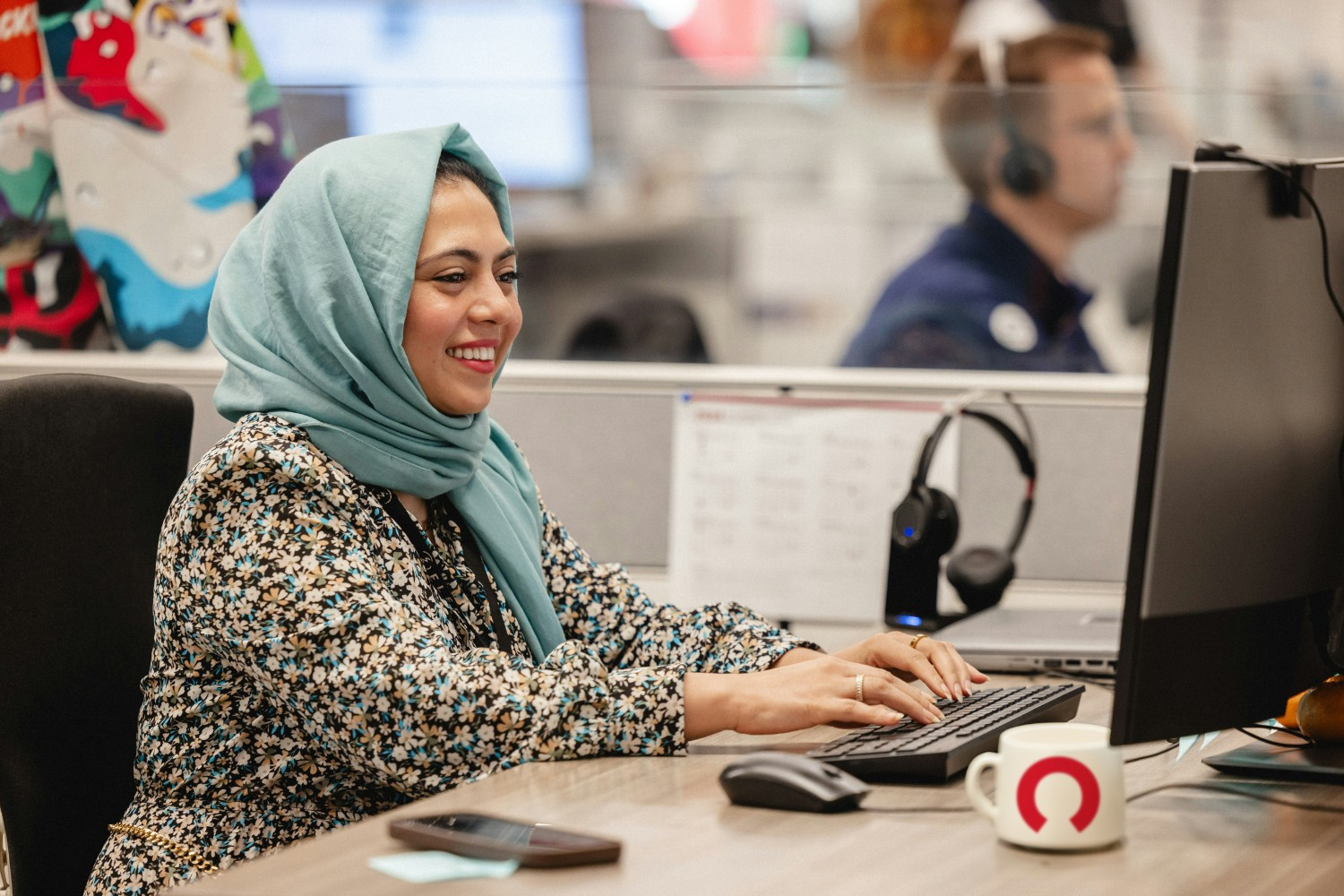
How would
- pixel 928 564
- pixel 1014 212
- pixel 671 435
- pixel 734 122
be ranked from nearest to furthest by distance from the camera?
pixel 928 564, pixel 671 435, pixel 1014 212, pixel 734 122

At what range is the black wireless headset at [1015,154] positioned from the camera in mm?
2252

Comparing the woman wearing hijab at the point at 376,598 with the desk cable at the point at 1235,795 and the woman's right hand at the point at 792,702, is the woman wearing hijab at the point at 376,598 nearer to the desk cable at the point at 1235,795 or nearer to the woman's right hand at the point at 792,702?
the woman's right hand at the point at 792,702

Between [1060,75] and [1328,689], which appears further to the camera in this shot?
[1060,75]

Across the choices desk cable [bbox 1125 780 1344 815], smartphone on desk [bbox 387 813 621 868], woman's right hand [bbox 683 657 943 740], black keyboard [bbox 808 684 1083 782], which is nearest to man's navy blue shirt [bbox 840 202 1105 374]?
black keyboard [bbox 808 684 1083 782]

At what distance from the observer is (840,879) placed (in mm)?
849

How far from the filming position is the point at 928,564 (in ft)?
5.85

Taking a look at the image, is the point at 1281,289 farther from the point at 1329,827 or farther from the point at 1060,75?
the point at 1060,75

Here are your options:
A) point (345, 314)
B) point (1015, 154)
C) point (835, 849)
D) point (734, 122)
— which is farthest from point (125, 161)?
point (835, 849)

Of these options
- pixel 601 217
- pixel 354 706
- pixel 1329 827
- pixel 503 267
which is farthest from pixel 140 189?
pixel 601 217

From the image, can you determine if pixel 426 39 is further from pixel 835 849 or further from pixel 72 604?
pixel 835 849

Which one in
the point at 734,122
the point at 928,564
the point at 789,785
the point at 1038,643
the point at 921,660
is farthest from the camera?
the point at 734,122

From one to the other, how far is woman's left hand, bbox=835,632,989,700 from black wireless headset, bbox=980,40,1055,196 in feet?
3.65

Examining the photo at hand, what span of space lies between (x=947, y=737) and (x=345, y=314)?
Answer: 63 centimetres

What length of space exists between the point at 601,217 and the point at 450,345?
3361 mm
